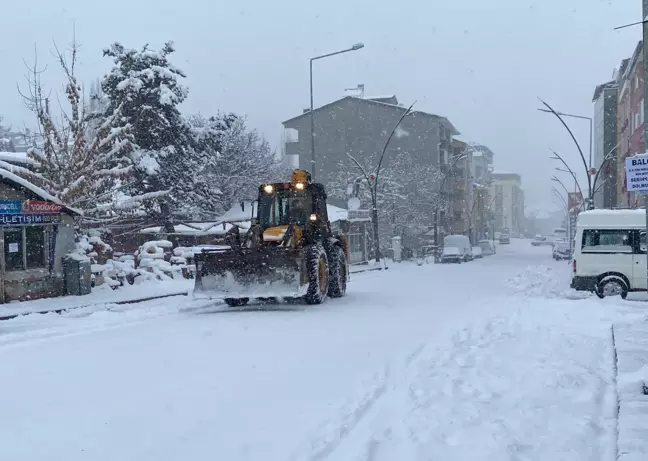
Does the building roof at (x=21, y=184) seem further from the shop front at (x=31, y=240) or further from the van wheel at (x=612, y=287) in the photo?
the van wheel at (x=612, y=287)

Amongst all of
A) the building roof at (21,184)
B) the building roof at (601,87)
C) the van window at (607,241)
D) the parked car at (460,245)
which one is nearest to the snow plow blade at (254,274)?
the building roof at (21,184)

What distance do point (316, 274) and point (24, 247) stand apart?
783cm

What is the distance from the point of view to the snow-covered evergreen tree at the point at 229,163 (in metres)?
38.8

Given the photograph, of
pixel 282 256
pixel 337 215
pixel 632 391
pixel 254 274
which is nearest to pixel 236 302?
pixel 254 274

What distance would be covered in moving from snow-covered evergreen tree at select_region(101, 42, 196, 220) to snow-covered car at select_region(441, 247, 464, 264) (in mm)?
17802

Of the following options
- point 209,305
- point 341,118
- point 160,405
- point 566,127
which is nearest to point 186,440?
point 160,405

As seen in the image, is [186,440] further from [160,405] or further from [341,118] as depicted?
[341,118]

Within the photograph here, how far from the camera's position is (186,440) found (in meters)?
5.73

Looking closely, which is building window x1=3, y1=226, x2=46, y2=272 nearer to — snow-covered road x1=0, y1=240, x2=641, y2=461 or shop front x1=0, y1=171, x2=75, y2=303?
shop front x1=0, y1=171, x2=75, y2=303

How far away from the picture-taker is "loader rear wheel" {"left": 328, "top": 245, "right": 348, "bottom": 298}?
17.3 metres

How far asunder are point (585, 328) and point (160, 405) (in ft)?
25.2

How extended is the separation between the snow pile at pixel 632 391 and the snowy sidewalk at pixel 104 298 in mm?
11708

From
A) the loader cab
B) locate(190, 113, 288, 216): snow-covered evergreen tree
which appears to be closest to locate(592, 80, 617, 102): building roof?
locate(190, 113, 288, 216): snow-covered evergreen tree

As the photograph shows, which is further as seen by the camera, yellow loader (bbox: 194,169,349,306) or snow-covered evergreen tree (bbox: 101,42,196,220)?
snow-covered evergreen tree (bbox: 101,42,196,220)
